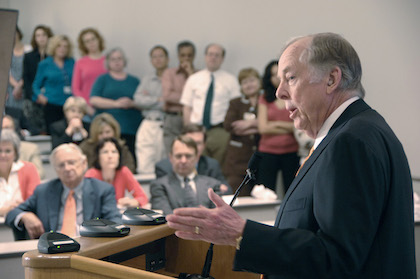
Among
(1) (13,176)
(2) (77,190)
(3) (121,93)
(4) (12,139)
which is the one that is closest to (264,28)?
(3) (121,93)

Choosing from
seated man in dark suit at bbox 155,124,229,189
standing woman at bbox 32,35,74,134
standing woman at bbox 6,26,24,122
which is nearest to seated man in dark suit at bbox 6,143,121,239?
seated man in dark suit at bbox 155,124,229,189

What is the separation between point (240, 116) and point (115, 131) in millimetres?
1067

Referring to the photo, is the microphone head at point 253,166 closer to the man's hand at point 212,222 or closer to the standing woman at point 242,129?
the man's hand at point 212,222

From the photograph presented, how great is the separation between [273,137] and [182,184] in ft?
3.81

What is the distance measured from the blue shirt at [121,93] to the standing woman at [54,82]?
460mm

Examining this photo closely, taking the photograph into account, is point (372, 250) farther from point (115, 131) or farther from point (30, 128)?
point (30, 128)

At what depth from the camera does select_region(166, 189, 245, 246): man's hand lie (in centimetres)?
119

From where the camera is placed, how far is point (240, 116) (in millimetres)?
5000

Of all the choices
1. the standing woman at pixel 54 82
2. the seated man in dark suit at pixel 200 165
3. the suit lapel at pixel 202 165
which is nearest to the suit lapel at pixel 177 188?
the seated man in dark suit at pixel 200 165

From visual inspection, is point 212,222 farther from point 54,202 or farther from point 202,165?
point 202,165

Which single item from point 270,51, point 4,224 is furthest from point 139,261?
point 270,51

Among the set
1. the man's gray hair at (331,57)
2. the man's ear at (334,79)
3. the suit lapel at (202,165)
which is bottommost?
the suit lapel at (202,165)

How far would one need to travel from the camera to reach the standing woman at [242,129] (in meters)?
4.95

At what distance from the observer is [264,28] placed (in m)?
6.45
